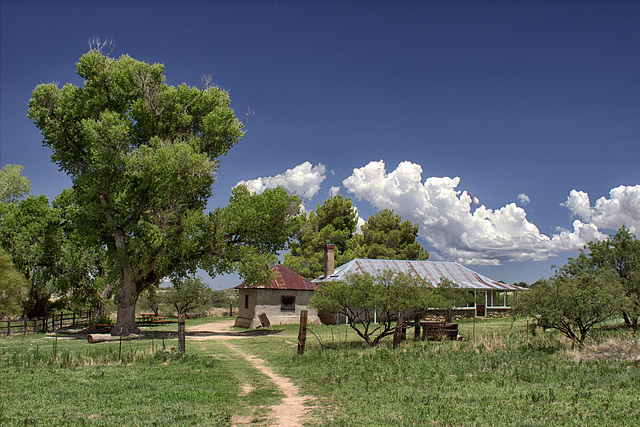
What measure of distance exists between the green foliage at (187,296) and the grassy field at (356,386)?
88.9 ft

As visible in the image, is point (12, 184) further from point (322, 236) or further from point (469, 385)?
point (469, 385)

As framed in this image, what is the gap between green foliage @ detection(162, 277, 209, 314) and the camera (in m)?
43.1

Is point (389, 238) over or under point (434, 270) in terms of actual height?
over

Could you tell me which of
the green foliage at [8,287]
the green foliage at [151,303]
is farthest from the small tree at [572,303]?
the green foliage at [151,303]

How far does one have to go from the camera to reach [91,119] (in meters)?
24.6

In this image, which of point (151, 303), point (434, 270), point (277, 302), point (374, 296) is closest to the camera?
point (374, 296)

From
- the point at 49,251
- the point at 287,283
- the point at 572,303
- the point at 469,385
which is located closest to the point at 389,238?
the point at 287,283

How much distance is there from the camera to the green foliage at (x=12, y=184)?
41.6m

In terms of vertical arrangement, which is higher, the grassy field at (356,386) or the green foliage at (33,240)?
the green foliage at (33,240)

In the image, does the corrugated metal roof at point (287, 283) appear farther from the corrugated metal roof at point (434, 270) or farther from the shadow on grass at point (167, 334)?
the shadow on grass at point (167, 334)

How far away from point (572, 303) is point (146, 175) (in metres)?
20.6

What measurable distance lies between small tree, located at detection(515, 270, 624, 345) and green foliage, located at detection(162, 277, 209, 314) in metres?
32.4

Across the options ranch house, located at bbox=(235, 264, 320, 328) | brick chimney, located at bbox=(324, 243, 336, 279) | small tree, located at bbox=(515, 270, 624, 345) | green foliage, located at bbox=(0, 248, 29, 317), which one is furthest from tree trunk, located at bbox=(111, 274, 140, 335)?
small tree, located at bbox=(515, 270, 624, 345)

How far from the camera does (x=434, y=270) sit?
40.2 m
